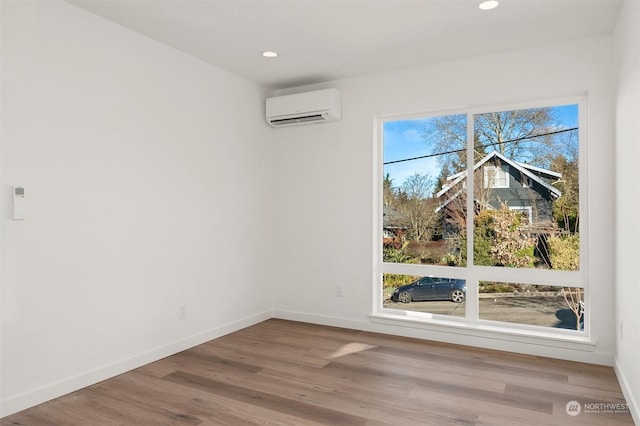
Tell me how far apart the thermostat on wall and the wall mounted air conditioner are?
2.58 metres

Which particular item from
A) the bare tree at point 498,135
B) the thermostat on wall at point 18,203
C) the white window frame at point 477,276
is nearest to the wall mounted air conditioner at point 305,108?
the white window frame at point 477,276

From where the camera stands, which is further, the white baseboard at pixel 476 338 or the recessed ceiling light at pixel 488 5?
the white baseboard at pixel 476 338

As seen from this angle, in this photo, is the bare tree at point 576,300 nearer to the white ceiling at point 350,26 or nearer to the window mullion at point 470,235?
the window mullion at point 470,235

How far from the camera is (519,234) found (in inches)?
148

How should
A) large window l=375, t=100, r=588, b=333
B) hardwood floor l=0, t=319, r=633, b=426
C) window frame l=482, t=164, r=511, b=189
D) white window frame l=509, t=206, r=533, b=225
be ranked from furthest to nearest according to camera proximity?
window frame l=482, t=164, r=511, b=189, white window frame l=509, t=206, r=533, b=225, large window l=375, t=100, r=588, b=333, hardwood floor l=0, t=319, r=633, b=426

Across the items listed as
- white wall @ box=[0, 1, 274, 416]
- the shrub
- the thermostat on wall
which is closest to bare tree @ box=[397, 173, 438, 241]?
the shrub

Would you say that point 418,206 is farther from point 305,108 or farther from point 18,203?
point 18,203

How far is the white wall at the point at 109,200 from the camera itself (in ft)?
8.59

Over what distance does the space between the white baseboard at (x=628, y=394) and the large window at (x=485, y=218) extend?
1.55ft

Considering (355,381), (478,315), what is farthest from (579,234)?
(355,381)

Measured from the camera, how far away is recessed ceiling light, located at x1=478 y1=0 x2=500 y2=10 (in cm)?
284

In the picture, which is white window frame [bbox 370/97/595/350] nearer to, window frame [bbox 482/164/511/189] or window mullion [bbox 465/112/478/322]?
window mullion [bbox 465/112/478/322]

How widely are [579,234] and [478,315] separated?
1089mm

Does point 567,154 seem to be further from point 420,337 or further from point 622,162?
point 420,337
